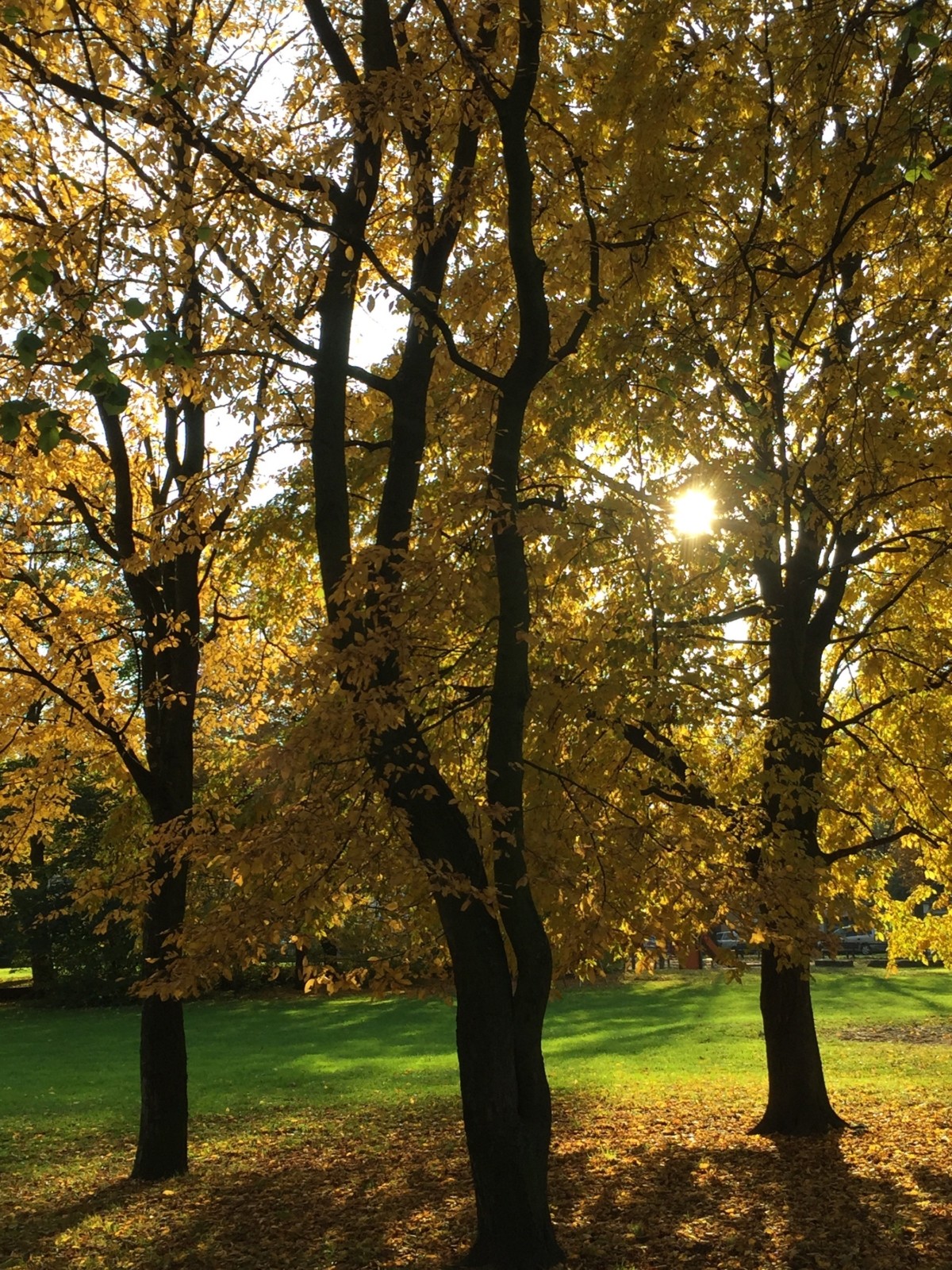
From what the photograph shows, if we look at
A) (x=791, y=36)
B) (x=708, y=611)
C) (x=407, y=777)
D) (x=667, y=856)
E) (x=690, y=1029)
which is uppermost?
(x=791, y=36)

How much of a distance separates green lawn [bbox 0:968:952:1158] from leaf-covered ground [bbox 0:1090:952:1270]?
9.17 feet

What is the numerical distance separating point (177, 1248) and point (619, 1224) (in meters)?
3.17

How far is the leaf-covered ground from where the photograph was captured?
7.23 metres

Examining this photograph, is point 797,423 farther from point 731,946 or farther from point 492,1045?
point 731,946

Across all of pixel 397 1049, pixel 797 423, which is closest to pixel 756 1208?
pixel 797 423

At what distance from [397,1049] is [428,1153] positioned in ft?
37.1

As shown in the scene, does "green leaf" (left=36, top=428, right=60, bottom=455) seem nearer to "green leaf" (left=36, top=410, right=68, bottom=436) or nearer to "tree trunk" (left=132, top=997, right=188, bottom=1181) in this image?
"green leaf" (left=36, top=410, right=68, bottom=436)

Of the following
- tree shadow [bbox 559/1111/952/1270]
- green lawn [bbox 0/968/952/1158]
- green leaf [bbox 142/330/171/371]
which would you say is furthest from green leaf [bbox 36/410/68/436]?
green lawn [bbox 0/968/952/1158]

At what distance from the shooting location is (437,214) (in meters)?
7.93

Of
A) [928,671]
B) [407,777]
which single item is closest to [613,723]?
[407,777]

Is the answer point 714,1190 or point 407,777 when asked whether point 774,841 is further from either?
point 407,777

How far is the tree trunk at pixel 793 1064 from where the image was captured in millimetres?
11062

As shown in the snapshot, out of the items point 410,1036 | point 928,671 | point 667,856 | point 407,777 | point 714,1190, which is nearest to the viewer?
point 407,777

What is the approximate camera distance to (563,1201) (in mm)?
8664
